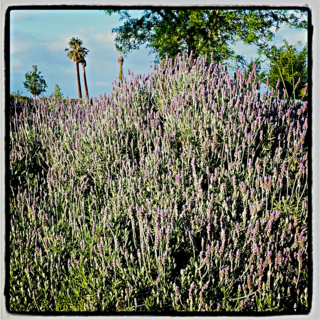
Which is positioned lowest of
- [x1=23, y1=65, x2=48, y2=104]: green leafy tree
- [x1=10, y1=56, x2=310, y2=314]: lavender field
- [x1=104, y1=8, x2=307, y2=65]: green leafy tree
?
[x1=10, y1=56, x2=310, y2=314]: lavender field

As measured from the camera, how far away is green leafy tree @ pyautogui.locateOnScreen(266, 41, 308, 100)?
8.57ft

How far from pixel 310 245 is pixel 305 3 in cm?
132

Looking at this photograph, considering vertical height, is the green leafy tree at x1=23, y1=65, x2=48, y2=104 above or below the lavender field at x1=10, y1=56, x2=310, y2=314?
above

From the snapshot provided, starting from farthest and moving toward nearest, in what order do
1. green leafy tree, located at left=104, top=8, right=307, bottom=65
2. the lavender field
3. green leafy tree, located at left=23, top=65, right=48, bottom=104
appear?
green leafy tree, located at left=104, top=8, right=307, bottom=65 < green leafy tree, located at left=23, top=65, right=48, bottom=104 < the lavender field

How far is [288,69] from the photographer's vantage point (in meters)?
3.06

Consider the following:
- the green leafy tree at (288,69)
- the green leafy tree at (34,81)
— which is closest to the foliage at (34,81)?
the green leafy tree at (34,81)

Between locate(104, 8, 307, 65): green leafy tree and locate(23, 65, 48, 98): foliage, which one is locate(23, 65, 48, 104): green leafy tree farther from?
locate(104, 8, 307, 65): green leafy tree

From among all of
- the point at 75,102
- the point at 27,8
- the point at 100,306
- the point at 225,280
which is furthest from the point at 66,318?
the point at 75,102

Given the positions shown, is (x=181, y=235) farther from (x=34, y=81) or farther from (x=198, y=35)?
(x=198, y=35)

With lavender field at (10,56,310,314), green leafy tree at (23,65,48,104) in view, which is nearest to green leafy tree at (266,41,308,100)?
lavender field at (10,56,310,314)

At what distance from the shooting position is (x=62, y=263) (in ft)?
6.60

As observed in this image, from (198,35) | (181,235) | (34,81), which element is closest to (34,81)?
(34,81)

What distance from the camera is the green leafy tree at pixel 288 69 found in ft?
8.57

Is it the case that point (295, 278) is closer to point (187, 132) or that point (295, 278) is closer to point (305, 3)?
point (187, 132)
